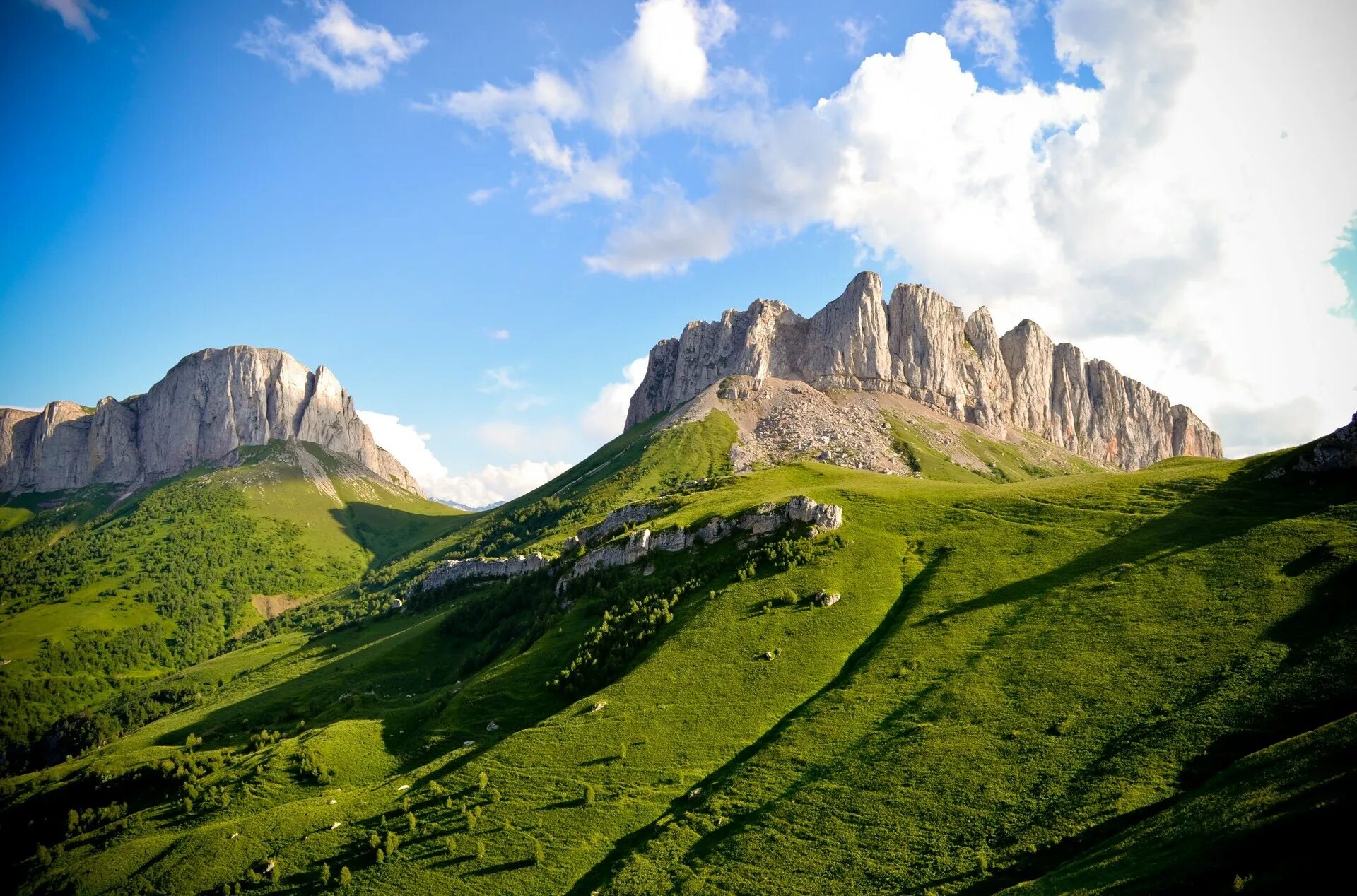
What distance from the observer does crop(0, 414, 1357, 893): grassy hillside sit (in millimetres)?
50031

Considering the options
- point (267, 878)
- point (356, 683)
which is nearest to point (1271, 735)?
point (267, 878)

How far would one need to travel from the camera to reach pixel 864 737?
66.2 m

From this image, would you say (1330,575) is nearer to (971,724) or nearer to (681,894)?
(971,724)

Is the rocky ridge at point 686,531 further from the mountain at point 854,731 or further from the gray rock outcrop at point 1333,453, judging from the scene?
the gray rock outcrop at point 1333,453

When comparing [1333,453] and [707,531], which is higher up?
[1333,453]

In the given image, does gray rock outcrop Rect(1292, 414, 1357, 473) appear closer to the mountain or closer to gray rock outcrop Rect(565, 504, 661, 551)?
the mountain

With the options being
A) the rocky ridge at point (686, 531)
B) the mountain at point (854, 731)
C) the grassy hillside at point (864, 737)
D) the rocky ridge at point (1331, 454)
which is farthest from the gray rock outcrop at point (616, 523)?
the rocky ridge at point (1331, 454)

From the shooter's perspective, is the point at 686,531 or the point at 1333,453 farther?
the point at 686,531

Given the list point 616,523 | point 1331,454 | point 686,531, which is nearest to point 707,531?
point 686,531

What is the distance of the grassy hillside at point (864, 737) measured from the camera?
50031mm

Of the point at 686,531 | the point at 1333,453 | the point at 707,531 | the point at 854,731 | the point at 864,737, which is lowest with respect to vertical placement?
the point at 864,737

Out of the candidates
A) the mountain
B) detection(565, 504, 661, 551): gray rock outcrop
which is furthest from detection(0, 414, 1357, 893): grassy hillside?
detection(565, 504, 661, 551): gray rock outcrop

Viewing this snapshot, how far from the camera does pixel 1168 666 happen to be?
207 feet

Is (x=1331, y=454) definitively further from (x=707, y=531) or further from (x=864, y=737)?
(x=707, y=531)
